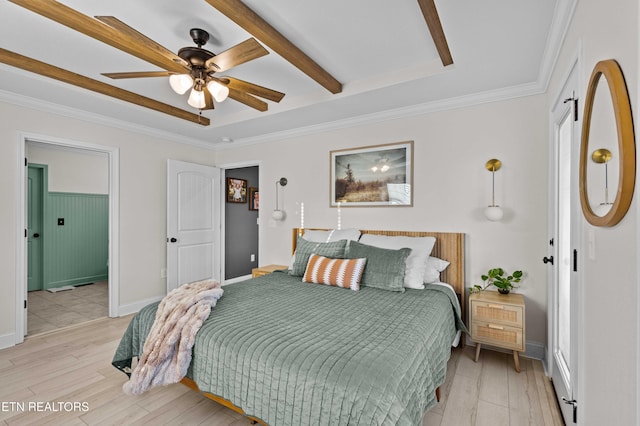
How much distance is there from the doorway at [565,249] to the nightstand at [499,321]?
0.70 feet

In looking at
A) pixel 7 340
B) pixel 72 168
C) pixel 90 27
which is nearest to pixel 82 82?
pixel 90 27

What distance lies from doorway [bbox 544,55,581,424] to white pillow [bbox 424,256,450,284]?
0.84 meters

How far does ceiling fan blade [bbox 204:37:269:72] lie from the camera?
1.88 metres

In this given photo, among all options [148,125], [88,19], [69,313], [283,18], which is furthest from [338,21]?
[69,313]

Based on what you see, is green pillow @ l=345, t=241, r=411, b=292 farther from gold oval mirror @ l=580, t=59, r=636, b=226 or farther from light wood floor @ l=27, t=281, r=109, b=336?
light wood floor @ l=27, t=281, r=109, b=336

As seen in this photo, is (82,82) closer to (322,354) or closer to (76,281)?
(322,354)

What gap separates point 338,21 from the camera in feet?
6.74

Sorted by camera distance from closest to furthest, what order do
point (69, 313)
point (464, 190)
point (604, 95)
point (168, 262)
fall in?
1. point (604, 95)
2. point (464, 190)
3. point (69, 313)
4. point (168, 262)

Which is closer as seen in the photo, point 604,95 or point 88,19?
point 604,95

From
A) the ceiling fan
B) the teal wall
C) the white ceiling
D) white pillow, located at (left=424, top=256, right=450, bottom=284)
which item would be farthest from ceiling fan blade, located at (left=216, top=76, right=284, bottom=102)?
the teal wall

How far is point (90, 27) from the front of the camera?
6.05 feet

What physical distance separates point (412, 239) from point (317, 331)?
5.55ft

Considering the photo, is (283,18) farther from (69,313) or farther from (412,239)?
(69,313)

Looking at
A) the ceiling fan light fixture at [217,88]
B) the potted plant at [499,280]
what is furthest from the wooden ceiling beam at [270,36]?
the potted plant at [499,280]
